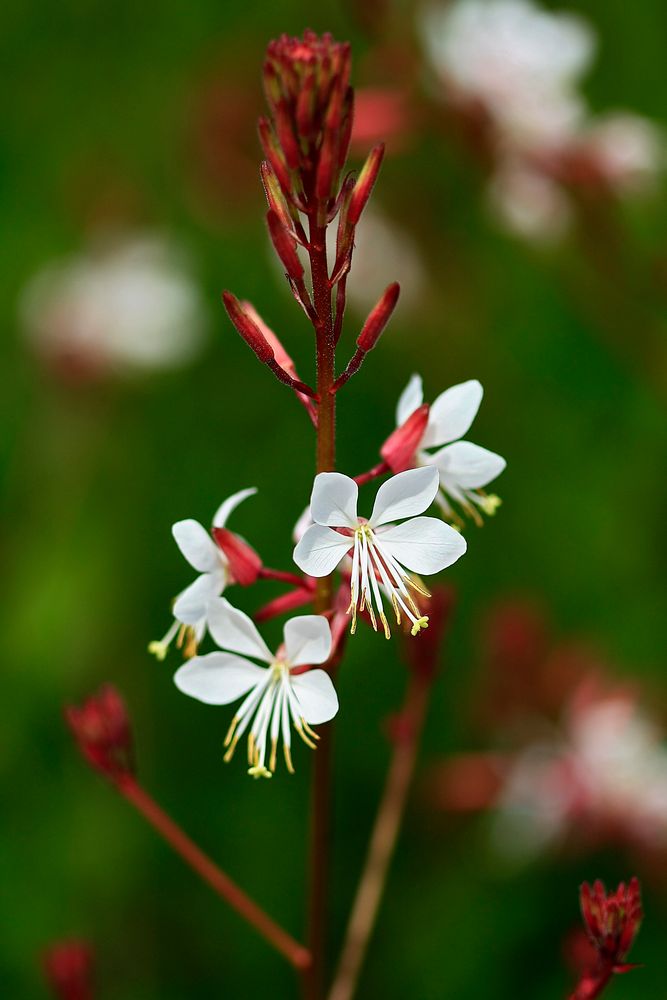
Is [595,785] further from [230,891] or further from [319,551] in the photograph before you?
[319,551]

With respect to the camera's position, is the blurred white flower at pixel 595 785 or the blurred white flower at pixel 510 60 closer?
the blurred white flower at pixel 595 785

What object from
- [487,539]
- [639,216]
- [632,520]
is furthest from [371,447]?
[639,216]

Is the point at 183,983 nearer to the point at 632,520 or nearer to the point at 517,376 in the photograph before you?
the point at 632,520

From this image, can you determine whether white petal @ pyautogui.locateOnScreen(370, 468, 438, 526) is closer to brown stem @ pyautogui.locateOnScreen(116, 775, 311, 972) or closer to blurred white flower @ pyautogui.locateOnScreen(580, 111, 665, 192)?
brown stem @ pyautogui.locateOnScreen(116, 775, 311, 972)

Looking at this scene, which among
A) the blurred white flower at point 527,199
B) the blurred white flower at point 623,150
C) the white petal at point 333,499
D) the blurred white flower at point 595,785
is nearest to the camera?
the white petal at point 333,499

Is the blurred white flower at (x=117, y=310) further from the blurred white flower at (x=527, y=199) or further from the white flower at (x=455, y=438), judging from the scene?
the white flower at (x=455, y=438)

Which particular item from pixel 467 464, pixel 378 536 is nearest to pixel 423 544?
pixel 378 536

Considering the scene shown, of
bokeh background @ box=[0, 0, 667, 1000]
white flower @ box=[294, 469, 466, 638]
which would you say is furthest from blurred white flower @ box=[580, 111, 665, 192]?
white flower @ box=[294, 469, 466, 638]

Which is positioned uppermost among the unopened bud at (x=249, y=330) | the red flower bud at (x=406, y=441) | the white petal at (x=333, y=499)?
the unopened bud at (x=249, y=330)

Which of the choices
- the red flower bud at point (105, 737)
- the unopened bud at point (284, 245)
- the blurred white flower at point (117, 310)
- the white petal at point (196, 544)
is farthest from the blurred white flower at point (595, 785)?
the blurred white flower at point (117, 310)
